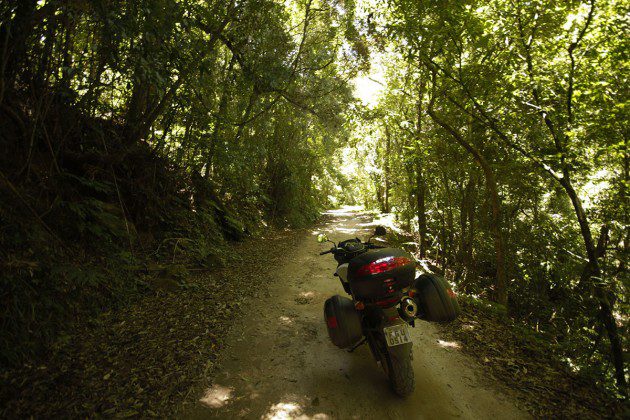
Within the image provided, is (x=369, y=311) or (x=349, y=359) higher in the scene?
(x=369, y=311)

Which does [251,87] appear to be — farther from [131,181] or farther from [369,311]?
[369,311]

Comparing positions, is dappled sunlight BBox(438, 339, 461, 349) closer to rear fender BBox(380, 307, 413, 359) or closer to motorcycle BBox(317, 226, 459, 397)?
motorcycle BBox(317, 226, 459, 397)

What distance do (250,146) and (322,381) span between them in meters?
8.81

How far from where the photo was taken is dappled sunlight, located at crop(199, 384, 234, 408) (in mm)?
3146

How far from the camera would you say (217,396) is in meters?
3.25

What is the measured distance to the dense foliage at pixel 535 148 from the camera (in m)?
4.44

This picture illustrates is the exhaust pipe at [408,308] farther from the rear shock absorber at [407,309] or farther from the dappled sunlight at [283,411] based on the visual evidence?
the dappled sunlight at [283,411]

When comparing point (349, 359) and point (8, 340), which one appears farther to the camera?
point (349, 359)

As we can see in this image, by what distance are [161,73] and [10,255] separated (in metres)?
2.97

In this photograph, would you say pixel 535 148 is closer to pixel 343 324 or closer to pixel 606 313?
pixel 606 313

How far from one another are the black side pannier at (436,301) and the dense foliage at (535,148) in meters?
2.14

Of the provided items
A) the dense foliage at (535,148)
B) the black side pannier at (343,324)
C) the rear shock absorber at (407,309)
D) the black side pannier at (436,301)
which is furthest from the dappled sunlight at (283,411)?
the dense foliage at (535,148)

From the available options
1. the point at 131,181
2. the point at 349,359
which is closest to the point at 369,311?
the point at 349,359

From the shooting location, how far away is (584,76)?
4543 millimetres
